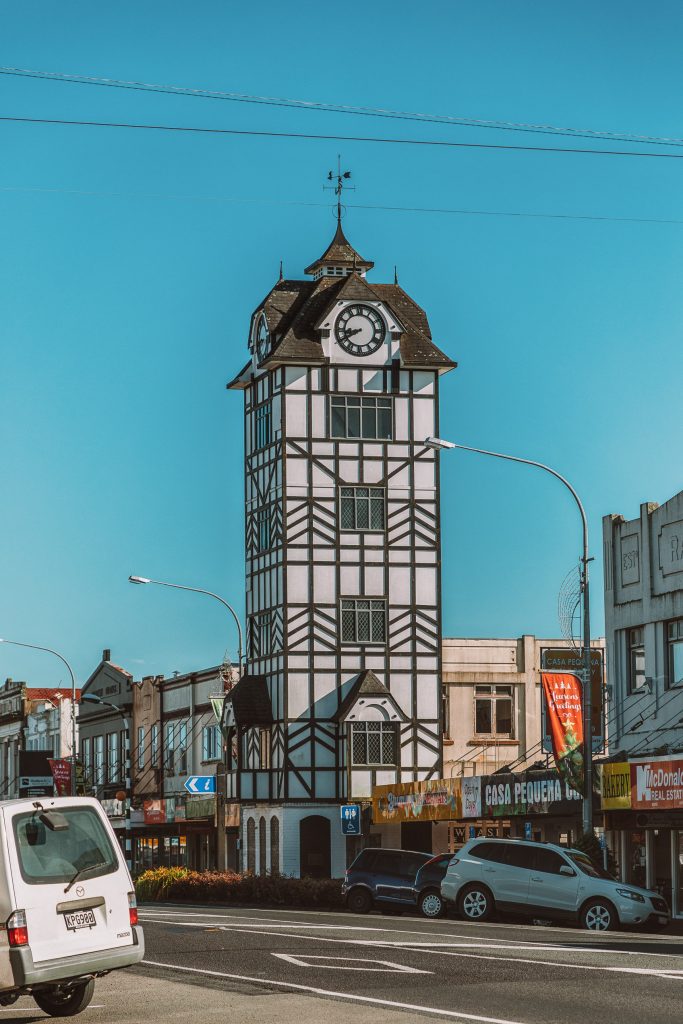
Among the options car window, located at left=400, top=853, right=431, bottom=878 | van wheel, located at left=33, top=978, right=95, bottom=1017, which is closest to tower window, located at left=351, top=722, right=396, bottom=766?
car window, located at left=400, top=853, right=431, bottom=878

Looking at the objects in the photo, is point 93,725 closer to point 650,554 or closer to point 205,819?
point 205,819

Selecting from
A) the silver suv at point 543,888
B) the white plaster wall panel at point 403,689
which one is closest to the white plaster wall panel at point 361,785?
the white plaster wall panel at point 403,689

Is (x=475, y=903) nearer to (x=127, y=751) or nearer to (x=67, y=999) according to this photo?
(x=67, y=999)

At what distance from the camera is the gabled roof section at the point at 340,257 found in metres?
56.0

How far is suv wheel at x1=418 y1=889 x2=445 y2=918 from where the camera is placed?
31328mm

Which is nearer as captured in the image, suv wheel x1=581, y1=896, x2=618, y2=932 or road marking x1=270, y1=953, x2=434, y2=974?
road marking x1=270, y1=953, x2=434, y2=974

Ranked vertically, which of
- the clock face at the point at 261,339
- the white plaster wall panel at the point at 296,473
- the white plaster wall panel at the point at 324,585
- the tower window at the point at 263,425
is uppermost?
the clock face at the point at 261,339

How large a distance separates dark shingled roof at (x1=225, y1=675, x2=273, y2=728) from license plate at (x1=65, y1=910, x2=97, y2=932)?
37.7 metres

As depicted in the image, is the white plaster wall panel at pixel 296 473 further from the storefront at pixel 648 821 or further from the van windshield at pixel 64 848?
the van windshield at pixel 64 848

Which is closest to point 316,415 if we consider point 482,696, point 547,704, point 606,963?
point 482,696

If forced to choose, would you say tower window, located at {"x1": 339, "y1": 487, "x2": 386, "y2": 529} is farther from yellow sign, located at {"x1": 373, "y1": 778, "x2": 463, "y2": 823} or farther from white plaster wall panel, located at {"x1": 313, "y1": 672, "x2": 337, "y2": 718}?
yellow sign, located at {"x1": 373, "y1": 778, "x2": 463, "y2": 823}

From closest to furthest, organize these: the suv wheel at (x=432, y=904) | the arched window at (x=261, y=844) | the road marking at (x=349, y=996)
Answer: the road marking at (x=349, y=996)
the suv wheel at (x=432, y=904)
the arched window at (x=261, y=844)

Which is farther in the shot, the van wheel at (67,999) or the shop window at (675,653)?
the shop window at (675,653)

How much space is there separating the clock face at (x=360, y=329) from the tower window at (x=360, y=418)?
5.53ft
